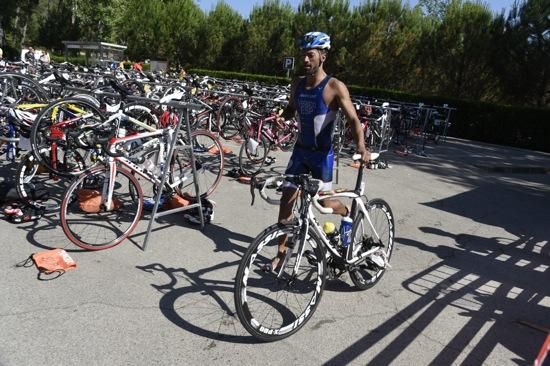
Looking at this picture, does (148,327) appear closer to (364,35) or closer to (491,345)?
(491,345)

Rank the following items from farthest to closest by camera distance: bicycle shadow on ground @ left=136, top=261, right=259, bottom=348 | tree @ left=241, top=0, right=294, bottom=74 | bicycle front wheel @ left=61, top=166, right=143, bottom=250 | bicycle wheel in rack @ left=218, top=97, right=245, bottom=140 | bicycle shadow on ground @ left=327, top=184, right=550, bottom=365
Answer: tree @ left=241, top=0, right=294, bottom=74 < bicycle wheel in rack @ left=218, top=97, right=245, bottom=140 < bicycle front wheel @ left=61, top=166, right=143, bottom=250 < bicycle shadow on ground @ left=327, top=184, right=550, bottom=365 < bicycle shadow on ground @ left=136, top=261, right=259, bottom=348

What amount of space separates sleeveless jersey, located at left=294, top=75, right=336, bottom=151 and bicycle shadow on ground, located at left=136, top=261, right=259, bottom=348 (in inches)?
53.7

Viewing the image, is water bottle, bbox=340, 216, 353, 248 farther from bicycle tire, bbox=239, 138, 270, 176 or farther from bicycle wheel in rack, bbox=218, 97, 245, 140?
bicycle wheel in rack, bbox=218, 97, 245, 140

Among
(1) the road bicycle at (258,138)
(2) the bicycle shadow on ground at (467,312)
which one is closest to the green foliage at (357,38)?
(1) the road bicycle at (258,138)

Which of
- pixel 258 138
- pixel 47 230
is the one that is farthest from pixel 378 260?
pixel 258 138

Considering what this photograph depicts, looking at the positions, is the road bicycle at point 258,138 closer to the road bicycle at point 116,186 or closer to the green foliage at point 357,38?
the road bicycle at point 116,186

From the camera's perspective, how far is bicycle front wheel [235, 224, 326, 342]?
9.64ft

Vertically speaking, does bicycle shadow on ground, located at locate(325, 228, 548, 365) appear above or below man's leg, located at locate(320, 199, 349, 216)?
below

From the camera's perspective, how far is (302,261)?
11.4ft

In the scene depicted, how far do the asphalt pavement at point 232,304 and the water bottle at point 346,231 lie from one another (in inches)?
20.1

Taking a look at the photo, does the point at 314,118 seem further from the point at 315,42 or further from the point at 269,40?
the point at 269,40

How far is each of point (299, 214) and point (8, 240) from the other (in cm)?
283

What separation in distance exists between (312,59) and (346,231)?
1358 mm

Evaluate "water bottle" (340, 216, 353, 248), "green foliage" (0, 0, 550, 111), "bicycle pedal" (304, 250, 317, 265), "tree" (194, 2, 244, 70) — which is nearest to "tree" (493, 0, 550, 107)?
"green foliage" (0, 0, 550, 111)
